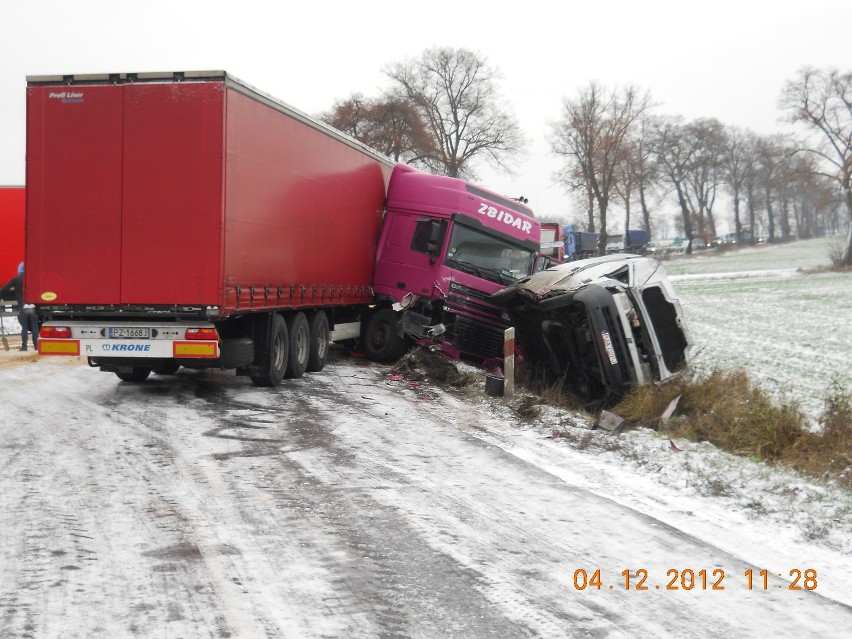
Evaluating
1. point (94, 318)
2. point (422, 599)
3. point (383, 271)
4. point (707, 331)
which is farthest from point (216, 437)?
point (707, 331)

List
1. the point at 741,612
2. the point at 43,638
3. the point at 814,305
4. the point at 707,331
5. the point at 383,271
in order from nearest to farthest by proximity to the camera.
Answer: the point at 43,638, the point at 741,612, the point at 383,271, the point at 707,331, the point at 814,305

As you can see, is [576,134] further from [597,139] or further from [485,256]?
[485,256]

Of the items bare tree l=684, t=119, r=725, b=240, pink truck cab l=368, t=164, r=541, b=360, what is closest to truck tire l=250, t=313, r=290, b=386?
pink truck cab l=368, t=164, r=541, b=360

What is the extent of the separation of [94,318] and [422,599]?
705 cm

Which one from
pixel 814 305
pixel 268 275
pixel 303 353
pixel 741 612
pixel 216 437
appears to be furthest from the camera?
pixel 814 305

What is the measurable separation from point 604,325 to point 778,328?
15287 mm

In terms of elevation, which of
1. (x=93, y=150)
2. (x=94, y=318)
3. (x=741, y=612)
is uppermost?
(x=93, y=150)

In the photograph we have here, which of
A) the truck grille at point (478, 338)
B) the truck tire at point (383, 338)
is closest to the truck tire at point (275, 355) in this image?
the truck grille at point (478, 338)

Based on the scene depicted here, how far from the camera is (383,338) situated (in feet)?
52.6

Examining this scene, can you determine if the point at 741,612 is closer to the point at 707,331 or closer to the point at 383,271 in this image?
the point at 383,271

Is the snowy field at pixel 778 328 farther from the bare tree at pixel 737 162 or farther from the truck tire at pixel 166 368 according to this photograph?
the bare tree at pixel 737 162

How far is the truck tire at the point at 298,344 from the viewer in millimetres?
12523

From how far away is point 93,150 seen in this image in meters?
9.83

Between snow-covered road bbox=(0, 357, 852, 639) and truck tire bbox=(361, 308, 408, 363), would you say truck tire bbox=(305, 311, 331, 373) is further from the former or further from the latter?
snow-covered road bbox=(0, 357, 852, 639)
